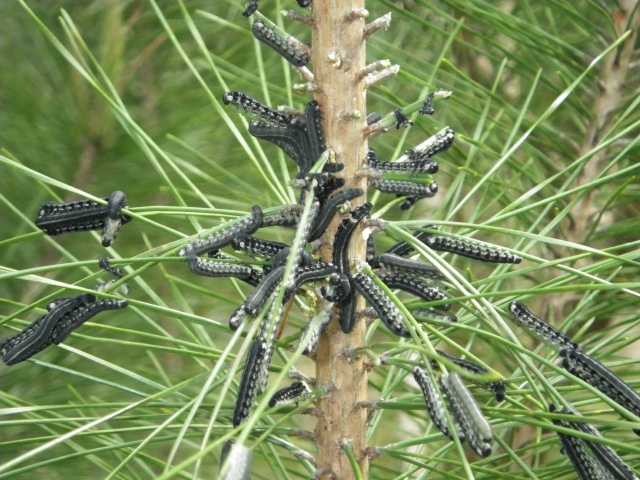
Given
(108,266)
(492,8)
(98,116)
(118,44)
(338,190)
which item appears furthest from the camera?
(98,116)

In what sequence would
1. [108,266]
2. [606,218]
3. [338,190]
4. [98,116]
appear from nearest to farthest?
1. [108,266]
2. [338,190]
3. [98,116]
4. [606,218]

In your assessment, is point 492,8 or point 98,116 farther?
point 98,116

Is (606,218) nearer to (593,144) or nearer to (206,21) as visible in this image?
(593,144)

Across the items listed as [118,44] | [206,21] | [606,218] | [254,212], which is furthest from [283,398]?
[606,218]

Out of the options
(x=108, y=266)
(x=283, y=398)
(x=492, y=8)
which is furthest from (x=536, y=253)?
(x=108, y=266)

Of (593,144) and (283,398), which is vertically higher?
(593,144)

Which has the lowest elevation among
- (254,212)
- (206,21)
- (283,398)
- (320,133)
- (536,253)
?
(283,398)

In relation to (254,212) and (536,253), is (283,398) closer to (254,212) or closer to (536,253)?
(254,212)
